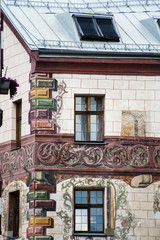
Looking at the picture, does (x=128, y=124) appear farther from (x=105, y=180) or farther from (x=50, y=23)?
(x=50, y=23)

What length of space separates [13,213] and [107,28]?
28.3 feet

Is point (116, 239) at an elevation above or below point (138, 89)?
below

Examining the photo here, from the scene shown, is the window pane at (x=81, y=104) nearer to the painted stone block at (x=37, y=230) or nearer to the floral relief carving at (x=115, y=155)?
the floral relief carving at (x=115, y=155)

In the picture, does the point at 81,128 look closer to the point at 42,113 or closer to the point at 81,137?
the point at 81,137

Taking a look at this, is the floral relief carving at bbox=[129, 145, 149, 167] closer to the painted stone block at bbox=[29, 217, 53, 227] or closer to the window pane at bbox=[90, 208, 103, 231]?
the window pane at bbox=[90, 208, 103, 231]

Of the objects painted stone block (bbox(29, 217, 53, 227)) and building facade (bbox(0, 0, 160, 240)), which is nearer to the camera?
painted stone block (bbox(29, 217, 53, 227))

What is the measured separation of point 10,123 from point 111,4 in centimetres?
775

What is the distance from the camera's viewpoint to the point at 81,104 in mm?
38500

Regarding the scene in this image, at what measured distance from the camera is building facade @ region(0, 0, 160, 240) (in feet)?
123

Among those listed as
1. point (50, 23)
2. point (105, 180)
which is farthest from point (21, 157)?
point (50, 23)

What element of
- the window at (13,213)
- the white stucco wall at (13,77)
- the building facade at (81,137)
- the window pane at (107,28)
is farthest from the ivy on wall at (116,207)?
the window pane at (107,28)

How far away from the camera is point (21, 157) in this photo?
38.5 metres

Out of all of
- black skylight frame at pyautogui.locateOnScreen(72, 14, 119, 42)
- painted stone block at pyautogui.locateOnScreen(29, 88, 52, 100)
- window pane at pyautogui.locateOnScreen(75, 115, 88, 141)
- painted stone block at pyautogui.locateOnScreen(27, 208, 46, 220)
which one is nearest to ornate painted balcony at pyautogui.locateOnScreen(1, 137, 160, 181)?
window pane at pyautogui.locateOnScreen(75, 115, 88, 141)

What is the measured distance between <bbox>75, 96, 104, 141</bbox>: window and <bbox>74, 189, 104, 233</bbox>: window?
2.27 m
